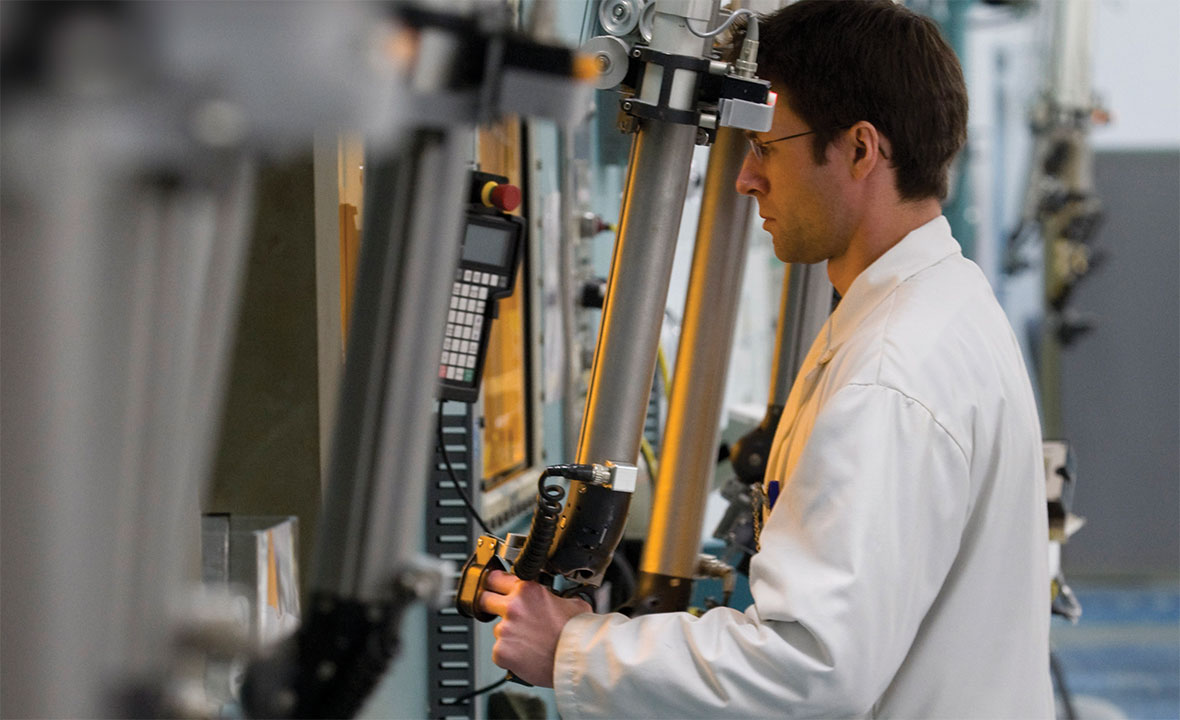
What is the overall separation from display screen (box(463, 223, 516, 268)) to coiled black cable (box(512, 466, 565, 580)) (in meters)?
0.37

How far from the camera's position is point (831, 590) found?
1078mm

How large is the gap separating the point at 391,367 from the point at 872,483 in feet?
2.08

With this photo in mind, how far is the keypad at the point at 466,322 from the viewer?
1.47 metres

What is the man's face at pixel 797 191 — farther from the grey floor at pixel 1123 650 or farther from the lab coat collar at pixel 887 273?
the grey floor at pixel 1123 650

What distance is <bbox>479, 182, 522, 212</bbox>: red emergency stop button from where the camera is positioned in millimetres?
1438

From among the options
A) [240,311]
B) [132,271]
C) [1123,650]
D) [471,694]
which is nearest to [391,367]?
[132,271]

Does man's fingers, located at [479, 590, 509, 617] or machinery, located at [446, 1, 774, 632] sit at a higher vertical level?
machinery, located at [446, 1, 774, 632]

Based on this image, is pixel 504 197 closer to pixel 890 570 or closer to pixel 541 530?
pixel 541 530

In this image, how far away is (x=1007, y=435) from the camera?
1.18 meters

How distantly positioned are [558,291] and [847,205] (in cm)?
133

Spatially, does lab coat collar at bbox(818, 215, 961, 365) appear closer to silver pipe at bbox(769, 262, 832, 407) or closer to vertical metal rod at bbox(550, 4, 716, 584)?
vertical metal rod at bbox(550, 4, 716, 584)

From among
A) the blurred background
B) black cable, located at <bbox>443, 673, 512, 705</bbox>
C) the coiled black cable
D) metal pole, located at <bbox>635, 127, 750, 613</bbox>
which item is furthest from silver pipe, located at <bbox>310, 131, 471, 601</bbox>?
black cable, located at <bbox>443, 673, 512, 705</bbox>

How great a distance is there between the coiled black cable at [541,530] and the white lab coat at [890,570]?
7cm

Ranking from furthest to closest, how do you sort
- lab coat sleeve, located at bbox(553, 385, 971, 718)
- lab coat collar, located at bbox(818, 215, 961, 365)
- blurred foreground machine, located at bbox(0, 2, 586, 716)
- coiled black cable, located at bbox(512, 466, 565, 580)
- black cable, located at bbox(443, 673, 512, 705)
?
1. black cable, located at bbox(443, 673, 512, 705)
2. lab coat collar, located at bbox(818, 215, 961, 365)
3. coiled black cable, located at bbox(512, 466, 565, 580)
4. lab coat sleeve, located at bbox(553, 385, 971, 718)
5. blurred foreground machine, located at bbox(0, 2, 586, 716)
